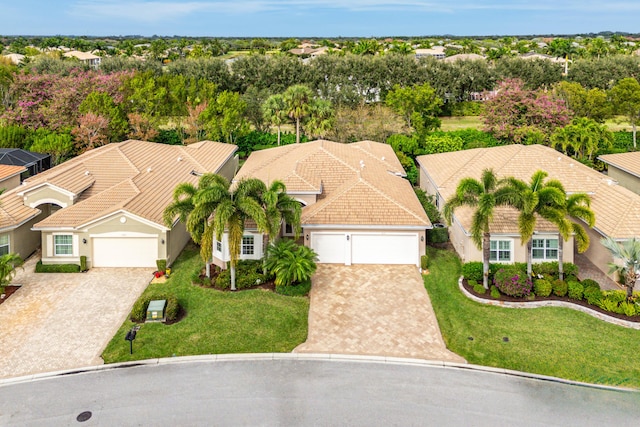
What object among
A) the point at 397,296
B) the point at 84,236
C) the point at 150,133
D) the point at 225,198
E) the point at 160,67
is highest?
the point at 160,67

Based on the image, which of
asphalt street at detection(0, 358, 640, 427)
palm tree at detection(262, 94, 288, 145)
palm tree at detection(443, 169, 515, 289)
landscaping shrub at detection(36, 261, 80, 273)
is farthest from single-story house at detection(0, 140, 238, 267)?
palm tree at detection(262, 94, 288, 145)

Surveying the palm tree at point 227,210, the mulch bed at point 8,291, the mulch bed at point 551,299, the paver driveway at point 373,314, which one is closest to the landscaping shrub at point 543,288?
the mulch bed at point 551,299

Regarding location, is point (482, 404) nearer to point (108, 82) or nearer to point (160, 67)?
point (108, 82)

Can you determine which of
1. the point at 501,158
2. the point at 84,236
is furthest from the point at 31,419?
the point at 501,158

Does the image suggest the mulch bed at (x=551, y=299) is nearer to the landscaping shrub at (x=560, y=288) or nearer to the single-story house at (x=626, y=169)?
the landscaping shrub at (x=560, y=288)

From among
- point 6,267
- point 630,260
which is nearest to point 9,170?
point 6,267
